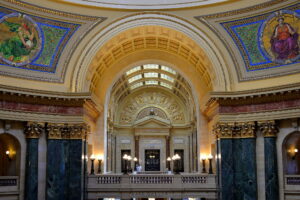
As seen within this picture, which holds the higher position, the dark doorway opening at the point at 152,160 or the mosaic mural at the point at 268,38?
the mosaic mural at the point at 268,38

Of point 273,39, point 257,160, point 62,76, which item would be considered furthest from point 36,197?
point 273,39

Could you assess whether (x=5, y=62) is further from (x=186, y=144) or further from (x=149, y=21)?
(x=186, y=144)

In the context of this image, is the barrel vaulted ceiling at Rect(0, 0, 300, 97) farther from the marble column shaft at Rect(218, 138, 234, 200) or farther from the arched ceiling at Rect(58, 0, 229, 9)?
the marble column shaft at Rect(218, 138, 234, 200)

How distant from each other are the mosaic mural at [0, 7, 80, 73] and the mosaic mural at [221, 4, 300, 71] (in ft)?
37.2

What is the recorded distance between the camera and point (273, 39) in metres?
24.9

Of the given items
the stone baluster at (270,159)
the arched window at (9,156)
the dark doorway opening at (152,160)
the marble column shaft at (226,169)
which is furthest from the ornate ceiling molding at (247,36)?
the dark doorway opening at (152,160)

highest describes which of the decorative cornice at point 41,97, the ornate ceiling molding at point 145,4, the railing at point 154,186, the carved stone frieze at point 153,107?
the ornate ceiling molding at point 145,4

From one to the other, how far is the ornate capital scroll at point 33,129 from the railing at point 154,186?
4876 millimetres

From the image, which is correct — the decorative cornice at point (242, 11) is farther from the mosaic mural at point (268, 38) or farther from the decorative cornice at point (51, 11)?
the decorative cornice at point (51, 11)

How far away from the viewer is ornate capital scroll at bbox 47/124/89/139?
80.2 ft

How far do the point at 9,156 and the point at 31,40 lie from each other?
7729mm

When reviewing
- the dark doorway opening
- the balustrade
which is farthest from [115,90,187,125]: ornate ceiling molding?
the balustrade

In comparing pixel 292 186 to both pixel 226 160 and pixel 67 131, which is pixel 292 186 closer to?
pixel 226 160

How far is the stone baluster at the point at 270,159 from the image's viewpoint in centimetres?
2304
